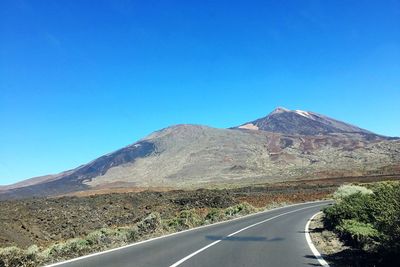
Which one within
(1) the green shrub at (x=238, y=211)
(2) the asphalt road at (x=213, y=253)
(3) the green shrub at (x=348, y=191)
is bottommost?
(1) the green shrub at (x=238, y=211)

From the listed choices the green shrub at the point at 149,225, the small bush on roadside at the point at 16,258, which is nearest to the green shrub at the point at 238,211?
the green shrub at the point at 149,225

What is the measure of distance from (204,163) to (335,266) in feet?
574

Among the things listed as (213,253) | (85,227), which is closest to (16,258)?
(213,253)

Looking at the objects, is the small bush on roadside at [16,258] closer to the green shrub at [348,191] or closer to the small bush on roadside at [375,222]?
the small bush on roadside at [375,222]

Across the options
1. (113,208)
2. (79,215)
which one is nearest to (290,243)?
(79,215)

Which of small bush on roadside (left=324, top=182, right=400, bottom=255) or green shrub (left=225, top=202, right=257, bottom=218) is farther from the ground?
small bush on roadside (left=324, top=182, right=400, bottom=255)

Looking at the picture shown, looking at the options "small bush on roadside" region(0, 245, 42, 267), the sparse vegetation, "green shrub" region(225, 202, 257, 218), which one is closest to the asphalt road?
"small bush on roadside" region(0, 245, 42, 267)

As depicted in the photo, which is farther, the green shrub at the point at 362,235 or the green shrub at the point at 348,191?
the green shrub at the point at 348,191

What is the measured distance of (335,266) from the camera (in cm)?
1088

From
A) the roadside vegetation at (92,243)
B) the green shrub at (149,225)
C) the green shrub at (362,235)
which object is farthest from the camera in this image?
the green shrub at (149,225)

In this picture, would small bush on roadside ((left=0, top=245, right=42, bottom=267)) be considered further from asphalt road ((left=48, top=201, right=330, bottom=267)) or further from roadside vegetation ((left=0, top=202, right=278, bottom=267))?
asphalt road ((left=48, top=201, right=330, bottom=267))

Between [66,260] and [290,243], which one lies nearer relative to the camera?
[66,260]

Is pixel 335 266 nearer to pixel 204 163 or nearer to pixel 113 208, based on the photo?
pixel 113 208

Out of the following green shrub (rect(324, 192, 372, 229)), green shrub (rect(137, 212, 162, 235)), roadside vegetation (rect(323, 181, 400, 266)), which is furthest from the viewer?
green shrub (rect(137, 212, 162, 235))
